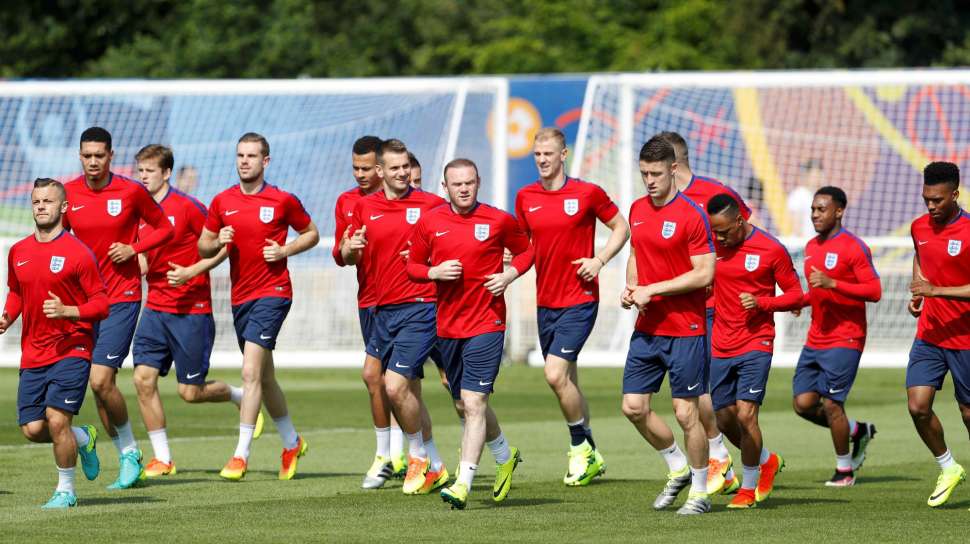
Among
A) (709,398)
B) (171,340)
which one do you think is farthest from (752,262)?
(171,340)

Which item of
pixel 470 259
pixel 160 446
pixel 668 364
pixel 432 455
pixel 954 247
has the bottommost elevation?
pixel 160 446

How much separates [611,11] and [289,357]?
21.4 m

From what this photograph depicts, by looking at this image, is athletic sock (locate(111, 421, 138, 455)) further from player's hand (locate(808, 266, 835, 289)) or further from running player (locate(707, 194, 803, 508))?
player's hand (locate(808, 266, 835, 289))

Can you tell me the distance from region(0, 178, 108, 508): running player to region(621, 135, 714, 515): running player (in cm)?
344

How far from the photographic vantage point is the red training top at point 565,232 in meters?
13.3

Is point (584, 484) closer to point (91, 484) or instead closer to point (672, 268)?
point (672, 268)

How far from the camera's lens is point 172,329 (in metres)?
13.8

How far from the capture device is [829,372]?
13.3 meters

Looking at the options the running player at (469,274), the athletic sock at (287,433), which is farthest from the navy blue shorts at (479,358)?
the athletic sock at (287,433)

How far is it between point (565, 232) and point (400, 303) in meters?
1.45

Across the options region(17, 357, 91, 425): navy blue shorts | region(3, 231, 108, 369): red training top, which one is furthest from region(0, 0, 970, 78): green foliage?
region(17, 357, 91, 425): navy blue shorts

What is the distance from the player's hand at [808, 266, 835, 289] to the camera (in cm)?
1213

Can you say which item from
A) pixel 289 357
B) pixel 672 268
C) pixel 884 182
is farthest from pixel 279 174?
pixel 672 268

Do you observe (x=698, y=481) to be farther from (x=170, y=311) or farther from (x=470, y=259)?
(x=170, y=311)
